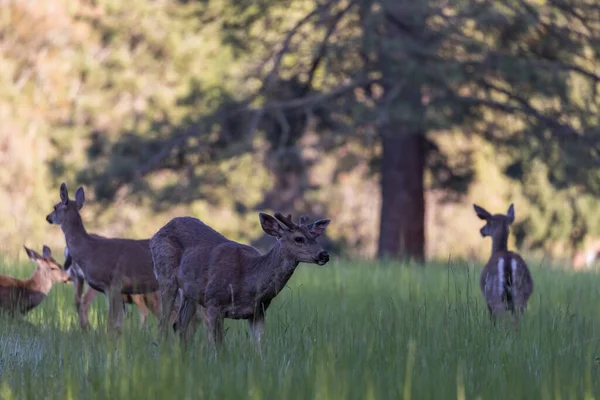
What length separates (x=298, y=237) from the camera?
303 inches

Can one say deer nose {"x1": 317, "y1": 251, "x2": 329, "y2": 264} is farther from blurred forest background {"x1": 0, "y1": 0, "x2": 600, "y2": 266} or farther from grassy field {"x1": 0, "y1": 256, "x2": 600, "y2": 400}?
blurred forest background {"x1": 0, "y1": 0, "x2": 600, "y2": 266}

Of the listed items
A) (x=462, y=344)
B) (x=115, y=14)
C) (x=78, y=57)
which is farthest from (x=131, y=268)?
(x=78, y=57)

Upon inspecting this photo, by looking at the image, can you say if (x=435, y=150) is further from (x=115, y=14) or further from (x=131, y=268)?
(x=131, y=268)

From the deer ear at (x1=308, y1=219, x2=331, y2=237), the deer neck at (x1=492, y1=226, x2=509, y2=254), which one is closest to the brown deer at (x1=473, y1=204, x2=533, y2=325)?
the deer neck at (x1=492, y1=226, x2=509, y2=254)

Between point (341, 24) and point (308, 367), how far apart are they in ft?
51.9

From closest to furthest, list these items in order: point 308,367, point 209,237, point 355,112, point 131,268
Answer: point 308,367 < point 209,237 < point 131,268 < point 355,112

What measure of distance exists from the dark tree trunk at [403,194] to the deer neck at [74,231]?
30.3 ft

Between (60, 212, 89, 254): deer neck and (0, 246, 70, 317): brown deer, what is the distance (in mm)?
623

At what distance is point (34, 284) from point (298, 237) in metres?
4.19

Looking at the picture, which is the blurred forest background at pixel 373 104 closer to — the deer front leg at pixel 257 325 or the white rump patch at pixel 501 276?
the white rump patch at pixel 501 276

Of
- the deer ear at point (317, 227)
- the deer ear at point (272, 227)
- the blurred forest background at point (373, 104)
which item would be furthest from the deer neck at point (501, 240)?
the blurred forest background at point (373, 104)

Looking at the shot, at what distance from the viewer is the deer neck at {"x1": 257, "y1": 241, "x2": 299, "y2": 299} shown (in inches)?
303

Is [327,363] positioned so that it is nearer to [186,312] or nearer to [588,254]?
[186,312]

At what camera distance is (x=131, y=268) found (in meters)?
9.89
